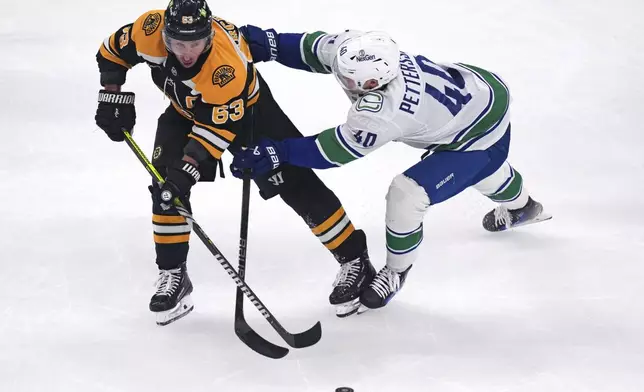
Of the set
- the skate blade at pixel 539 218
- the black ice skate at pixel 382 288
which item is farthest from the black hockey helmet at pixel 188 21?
the skate blade at pixel 539 218

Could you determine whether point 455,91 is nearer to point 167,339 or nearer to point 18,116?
point 167,339

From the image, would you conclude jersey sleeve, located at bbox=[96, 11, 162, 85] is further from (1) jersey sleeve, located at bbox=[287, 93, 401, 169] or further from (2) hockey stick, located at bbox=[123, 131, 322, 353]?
(1) jersey sleeve, located at bbox=[287, 93, 401, 169]

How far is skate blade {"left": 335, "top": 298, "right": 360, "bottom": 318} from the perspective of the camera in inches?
122

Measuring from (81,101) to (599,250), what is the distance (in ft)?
8.52

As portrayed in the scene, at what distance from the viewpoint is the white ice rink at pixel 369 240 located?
276cm

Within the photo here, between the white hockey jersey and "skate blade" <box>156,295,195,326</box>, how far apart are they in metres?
0.70

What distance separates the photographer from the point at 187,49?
108 inches

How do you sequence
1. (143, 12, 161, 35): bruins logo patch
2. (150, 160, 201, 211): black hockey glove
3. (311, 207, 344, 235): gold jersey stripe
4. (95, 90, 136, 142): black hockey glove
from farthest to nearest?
(311, 207, 344, 235): gold jersey stripe
(95, 90, 136, 142): black hockey glove
(143, 12, 161, 35): bruins logo patch
(150, 160, 201, 211): black hockey glove

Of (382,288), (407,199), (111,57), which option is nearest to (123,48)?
(111,57)

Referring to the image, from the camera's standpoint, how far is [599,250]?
355 centimetres

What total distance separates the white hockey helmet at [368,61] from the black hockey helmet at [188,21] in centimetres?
42

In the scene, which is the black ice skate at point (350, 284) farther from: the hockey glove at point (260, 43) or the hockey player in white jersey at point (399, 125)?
the hockey glove at point (260, 43)

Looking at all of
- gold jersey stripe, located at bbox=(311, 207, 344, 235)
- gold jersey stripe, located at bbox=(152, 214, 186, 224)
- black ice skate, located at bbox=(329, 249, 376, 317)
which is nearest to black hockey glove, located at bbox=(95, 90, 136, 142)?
gold jersey stripe, located at bbox=(152, 214, 186, 224)

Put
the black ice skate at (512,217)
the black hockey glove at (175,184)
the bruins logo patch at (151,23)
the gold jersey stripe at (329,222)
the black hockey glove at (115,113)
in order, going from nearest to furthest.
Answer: the black hockey glove at (175,184) → the bruins logo patch at (151,23) → the black hockey glove at (115,113) → the gold jersey stripe at (329,222) → the black ice skate at (512,217)
